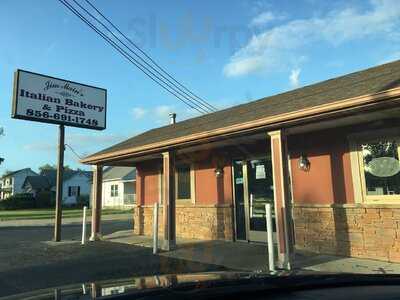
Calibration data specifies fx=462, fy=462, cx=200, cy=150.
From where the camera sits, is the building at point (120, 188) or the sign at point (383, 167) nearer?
the sign at point (383, 167)

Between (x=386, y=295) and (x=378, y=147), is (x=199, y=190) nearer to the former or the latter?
(x=378, y=147)

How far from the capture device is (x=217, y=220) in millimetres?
13578

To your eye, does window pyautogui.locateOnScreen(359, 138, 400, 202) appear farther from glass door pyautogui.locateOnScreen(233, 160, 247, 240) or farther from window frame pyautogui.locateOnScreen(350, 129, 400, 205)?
glass door pyautogui.locateOnScreen(233, 160, 247, 240)

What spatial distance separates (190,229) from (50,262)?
5.15 metres

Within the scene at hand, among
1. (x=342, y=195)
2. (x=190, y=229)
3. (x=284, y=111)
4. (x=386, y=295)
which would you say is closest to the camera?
(x=386, y=295)

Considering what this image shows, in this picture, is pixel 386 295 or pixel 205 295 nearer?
pixel 205 295

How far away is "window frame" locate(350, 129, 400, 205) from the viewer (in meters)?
9.38

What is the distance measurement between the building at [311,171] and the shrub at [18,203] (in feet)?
145

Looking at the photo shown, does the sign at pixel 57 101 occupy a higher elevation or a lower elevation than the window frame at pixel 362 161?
higher

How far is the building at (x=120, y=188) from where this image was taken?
51.8m

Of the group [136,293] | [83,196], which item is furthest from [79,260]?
[83,196]

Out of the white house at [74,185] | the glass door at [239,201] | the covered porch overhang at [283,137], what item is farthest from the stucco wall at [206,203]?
the white house at [74,185]

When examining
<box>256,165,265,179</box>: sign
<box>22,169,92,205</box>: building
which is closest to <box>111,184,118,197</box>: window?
<box>22,169,92,205</box>: building

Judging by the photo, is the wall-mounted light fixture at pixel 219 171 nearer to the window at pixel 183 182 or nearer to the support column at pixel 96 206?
the window at pixel 183 182
